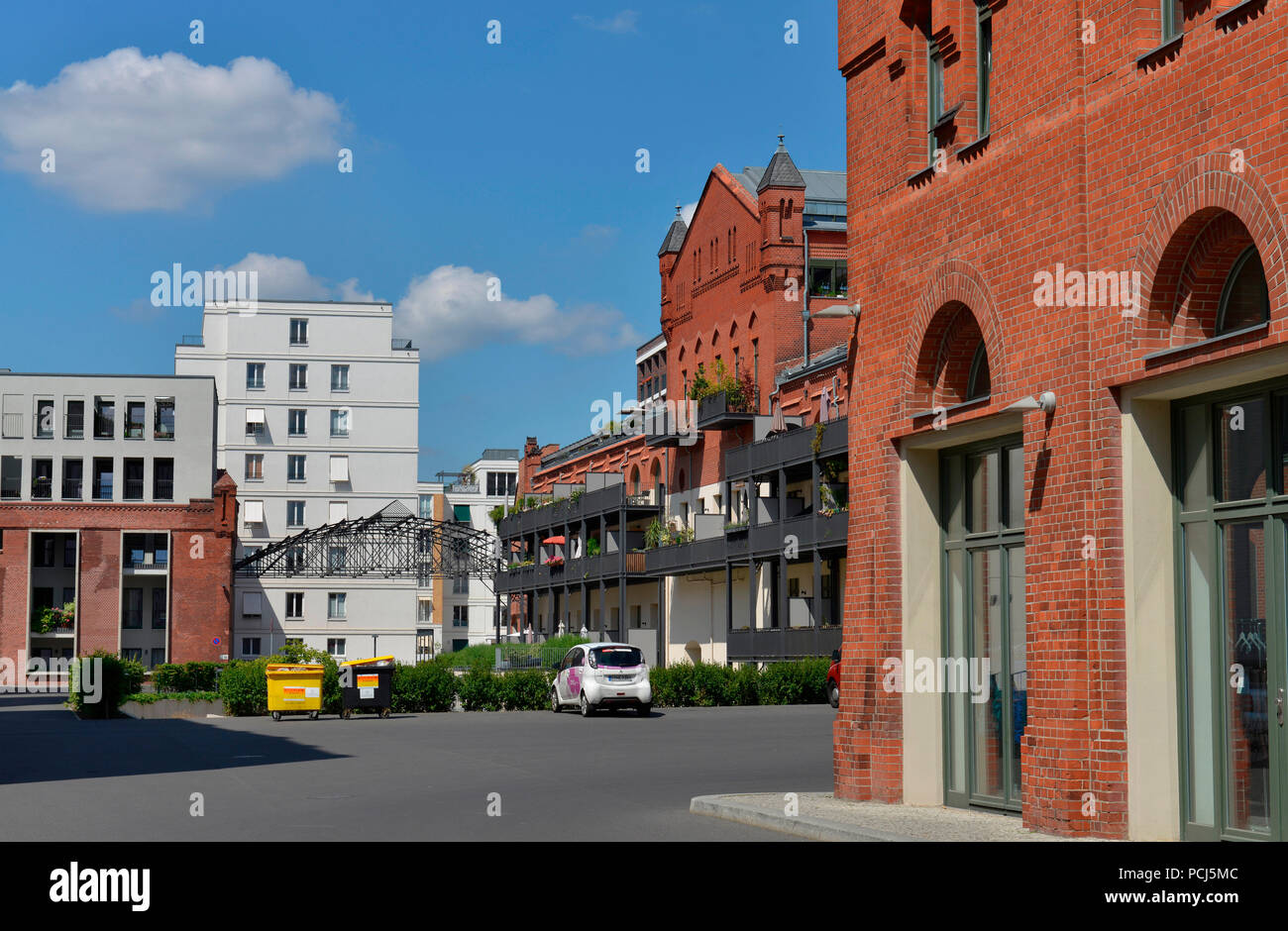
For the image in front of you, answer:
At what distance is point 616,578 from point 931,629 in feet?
164

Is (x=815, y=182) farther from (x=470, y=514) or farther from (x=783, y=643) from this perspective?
(x=470, y=514)

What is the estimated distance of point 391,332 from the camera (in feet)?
307

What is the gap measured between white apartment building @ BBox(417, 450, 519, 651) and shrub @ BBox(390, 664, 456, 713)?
6240 centimetres

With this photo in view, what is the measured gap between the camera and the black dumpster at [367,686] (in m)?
34.2

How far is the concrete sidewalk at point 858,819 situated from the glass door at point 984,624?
42cm

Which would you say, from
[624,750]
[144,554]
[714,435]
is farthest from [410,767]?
[144,554]

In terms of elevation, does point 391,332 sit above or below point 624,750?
above

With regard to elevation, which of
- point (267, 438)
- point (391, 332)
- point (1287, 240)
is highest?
point (391, 332)

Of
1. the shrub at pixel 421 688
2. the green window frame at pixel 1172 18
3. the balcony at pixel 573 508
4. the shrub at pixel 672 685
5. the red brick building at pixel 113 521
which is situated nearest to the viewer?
the green window frame at pixel 1172 18

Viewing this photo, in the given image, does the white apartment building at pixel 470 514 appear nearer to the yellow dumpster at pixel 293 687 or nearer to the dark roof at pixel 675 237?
the dark roof at pixel 675 237

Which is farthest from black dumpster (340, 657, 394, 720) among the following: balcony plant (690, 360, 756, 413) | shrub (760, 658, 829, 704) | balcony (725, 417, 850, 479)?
balcony plant (690, 360, 756, 413)

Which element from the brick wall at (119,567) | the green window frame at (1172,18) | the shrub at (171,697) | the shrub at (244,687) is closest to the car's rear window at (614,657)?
the shrub at (244,687)

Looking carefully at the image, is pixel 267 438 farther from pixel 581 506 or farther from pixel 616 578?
pixel 616 578

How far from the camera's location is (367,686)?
34281 millimetres
